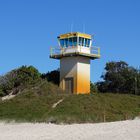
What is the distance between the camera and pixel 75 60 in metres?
47.4

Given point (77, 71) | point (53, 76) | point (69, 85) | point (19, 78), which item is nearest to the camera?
point (77, 71)

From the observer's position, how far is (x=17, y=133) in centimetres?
2498

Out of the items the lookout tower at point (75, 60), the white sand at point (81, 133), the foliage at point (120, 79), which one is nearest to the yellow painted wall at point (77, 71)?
the lookout tower at point (75, 60)

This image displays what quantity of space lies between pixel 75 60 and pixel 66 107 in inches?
370

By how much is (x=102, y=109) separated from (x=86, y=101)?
92.4 inches

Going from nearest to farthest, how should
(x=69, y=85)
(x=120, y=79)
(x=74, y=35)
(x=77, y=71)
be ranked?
1. (x=77, y=71)
2. (x=69, y=85)
3. (x=74, y=35)
4. (x=120, y=79)

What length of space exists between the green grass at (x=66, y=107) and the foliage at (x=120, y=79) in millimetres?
16059

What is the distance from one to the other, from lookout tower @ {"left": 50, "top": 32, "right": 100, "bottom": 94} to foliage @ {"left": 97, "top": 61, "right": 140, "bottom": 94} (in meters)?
12.9

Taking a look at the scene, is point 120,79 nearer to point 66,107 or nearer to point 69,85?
point 69,85

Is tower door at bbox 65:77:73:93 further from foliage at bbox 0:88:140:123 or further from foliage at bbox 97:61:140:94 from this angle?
foliage at bbox 97:61:140:94

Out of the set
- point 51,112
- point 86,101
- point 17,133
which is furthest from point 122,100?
point 17,133

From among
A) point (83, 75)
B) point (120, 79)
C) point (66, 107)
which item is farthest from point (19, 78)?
point (120, 79)

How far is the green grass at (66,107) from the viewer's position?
35812 mm

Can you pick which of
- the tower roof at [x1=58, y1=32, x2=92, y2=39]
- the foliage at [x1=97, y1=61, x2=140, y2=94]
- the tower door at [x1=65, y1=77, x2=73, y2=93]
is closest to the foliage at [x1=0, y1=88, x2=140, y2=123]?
the tower door at [x1=65, y1=77, x2=73, y2=93]
